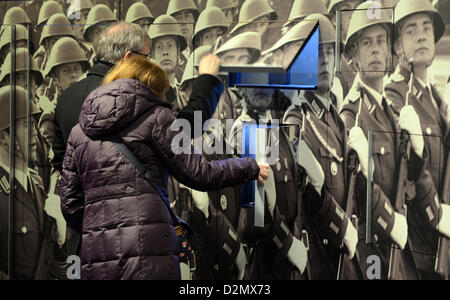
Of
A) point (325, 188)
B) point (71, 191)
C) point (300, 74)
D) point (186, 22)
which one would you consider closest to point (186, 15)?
point (186, 22)

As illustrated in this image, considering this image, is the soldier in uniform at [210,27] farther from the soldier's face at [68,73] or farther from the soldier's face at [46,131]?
the soldier's face at [46,131]

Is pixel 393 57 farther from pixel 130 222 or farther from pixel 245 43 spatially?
pixel 130 222

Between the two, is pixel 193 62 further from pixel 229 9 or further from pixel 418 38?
pixel 418 38

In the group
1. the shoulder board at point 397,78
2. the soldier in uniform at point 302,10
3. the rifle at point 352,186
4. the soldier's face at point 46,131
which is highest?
the soldier in uniform at point 302,10

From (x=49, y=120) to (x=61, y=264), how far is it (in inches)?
34.3

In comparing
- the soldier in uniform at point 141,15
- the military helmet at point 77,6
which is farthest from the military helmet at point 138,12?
the military helmet at point 77,6

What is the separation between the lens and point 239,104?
3.94 m

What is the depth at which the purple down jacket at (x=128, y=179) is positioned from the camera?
2.62m

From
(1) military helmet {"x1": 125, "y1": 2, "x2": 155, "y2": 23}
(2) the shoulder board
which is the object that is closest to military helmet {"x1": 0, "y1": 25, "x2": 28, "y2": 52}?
(1) military helmet {"x1": 125, "y1": 2, "x2": 155, "y2": 23}

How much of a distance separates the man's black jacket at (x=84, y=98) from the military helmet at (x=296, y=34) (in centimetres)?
53

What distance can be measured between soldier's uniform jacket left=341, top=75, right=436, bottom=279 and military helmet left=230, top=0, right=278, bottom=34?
23.5 inches

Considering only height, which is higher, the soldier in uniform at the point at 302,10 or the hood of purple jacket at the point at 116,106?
the soldier in uniform at the point at 302,10

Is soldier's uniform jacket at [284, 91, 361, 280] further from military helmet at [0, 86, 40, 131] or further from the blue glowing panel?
military helmet at [0, 86, 40, 131]

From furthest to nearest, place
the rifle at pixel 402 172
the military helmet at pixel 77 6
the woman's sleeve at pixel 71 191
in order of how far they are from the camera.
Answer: the military helmet at pixel 77 6 < the rifle at pixel 402 172 < the woman's sleeve at pixel 71 191
